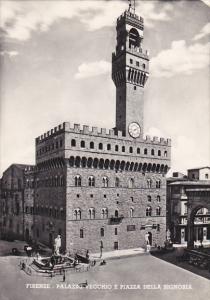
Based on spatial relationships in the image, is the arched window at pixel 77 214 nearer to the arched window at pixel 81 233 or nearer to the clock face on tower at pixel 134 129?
the arched window at pixel 81 233

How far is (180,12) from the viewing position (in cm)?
1359

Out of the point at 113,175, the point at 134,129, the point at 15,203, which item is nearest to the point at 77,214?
the point at 113,175

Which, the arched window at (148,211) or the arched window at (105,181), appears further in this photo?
the arched window at (148,211)

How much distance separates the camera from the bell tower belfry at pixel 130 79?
86.1 feet

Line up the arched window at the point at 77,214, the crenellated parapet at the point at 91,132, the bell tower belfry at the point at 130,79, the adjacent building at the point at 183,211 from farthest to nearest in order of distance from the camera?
the adjacent building at the point at 183,211 → the bell tower belfry at the point at 130,79 → the arched window at the point at 77,214 → the crenellated parapet at the point at 91,132

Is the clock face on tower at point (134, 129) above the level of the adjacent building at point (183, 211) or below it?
above

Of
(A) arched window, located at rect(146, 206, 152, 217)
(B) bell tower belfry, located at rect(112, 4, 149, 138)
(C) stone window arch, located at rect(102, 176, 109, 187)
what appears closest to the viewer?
(C) stone window arch, located at rect(102, 176, 109, 187)

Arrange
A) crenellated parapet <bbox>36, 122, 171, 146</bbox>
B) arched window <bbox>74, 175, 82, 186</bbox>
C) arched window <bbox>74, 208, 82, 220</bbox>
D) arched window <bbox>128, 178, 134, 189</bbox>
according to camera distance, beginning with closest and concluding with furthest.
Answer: crenellated parapet <bbox>36, 122, 171, 146</bbox> → arched window <bbox>74, 208, 82, 220</bbox> → arched window <bbox>74, 175, 82, 186</bbox> → arched window <bbox>128, 178, 134, 189</bbox>

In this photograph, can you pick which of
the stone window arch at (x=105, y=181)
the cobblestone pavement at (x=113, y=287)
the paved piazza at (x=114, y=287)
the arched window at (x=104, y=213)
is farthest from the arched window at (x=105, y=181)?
the cobblestone pavement at (x=113, y=287)

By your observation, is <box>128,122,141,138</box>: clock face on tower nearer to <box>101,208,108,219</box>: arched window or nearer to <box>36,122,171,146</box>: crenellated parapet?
<box>36,122,171,146</box>: crenellated parapet

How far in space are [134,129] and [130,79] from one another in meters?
4.34

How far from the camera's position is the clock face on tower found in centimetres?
2680

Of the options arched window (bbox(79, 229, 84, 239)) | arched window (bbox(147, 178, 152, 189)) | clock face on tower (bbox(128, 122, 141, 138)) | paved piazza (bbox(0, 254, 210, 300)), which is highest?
clock face on tower (bbox(128, 122, 141, 138))

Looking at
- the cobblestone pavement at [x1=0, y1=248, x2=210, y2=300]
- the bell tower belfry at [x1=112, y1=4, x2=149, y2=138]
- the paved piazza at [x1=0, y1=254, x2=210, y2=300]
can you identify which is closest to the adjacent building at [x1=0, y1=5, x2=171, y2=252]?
the bell tower belfry at [x1=112, y1=4, x2=149, y2=138]
